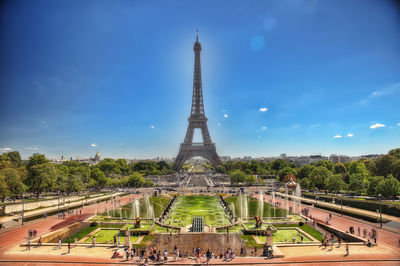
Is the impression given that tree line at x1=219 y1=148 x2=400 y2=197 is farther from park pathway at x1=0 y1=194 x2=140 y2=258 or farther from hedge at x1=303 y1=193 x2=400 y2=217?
park pathway at x1=0 y1=194 x2=140 y2=258

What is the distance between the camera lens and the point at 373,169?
62.1 m

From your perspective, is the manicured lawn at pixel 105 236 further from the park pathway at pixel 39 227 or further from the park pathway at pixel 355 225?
the park pathway at pixel 355 225

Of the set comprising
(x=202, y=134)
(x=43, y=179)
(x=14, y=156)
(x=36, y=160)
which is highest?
(x=202, y=134)

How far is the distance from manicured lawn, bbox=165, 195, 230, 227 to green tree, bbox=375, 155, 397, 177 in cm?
4181

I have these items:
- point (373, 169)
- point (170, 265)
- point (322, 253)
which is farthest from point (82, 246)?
point (373, 169)

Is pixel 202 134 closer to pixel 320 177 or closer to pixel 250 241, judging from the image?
pixel 320 177

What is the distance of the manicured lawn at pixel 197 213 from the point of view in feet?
100

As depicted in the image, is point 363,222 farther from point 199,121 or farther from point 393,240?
point 199,121

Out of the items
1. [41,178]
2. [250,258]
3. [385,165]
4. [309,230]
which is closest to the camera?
[250,258]

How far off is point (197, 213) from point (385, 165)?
49.1m

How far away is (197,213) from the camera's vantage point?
35688 mm

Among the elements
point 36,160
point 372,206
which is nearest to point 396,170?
point 372,206

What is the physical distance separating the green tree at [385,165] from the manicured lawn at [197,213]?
4181 cm

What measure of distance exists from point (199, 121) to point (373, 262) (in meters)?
77.6
